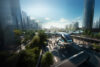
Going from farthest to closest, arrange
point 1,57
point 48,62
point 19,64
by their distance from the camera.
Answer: point 48,62 < point 19,64 < point 1,57

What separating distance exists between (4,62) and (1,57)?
0.30m

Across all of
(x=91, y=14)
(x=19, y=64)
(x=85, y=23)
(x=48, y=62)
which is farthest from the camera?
(x=85, y=23)

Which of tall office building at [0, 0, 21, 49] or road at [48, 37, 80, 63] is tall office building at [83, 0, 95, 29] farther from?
tall office building at [0, 0, 21, 49]

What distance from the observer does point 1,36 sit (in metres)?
2.27

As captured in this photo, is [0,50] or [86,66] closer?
[0,50]

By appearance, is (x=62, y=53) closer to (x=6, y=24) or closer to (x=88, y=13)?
(x=6, y=24)

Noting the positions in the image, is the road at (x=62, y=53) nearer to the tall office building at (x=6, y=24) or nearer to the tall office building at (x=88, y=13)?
the tall office building at (x=6, y=24)

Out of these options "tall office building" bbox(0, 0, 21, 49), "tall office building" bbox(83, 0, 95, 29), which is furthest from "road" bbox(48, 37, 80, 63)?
"tall office building" bbox(83, 0, 95, 29)

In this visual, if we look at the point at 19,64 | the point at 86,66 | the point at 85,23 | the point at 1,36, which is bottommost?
the point at 86,66

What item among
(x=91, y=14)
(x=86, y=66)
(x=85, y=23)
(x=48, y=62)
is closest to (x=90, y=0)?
(x=91, y=14)

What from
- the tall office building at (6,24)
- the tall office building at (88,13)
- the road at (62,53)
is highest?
the tall office building at (88,13)

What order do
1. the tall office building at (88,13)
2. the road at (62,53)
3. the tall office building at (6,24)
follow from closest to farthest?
the tall office building at (6,24) → the road at (62,53) → the tall office building at (88,13)

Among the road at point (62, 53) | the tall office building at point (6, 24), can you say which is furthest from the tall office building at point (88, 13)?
the tall office building at point (6, 24)

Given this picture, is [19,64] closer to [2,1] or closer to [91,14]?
[2,1]
